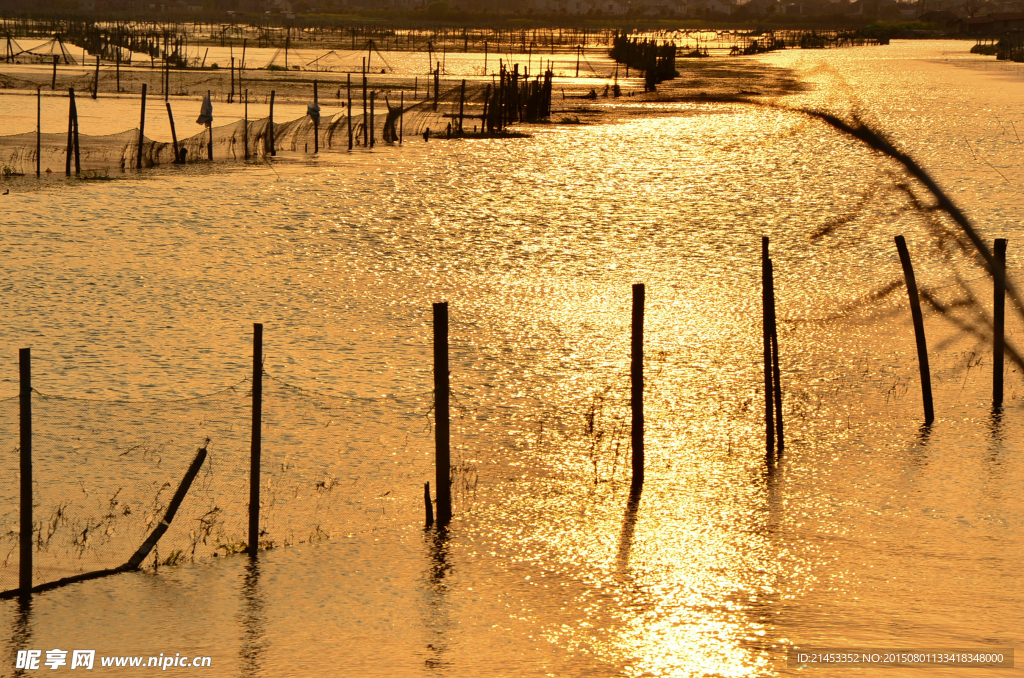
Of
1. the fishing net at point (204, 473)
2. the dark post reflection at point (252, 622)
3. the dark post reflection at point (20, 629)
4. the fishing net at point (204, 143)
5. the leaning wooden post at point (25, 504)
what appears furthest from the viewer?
the fishing net at point (204, 143)

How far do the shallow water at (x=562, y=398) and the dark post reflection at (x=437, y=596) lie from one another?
0.09ft

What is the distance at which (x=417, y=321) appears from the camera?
1438cm

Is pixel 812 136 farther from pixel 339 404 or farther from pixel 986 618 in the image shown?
pixel 986 618

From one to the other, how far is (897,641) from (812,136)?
32574 mm

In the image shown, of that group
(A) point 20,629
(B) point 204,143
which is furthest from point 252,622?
(B) point 204,143

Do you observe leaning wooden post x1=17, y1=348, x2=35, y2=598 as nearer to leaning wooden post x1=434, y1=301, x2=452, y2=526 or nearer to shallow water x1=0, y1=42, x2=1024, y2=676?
shallow water x1=0, y1=42, x2=1024, y2=676

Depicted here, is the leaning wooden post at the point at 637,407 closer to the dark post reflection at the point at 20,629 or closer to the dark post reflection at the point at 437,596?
the dark post reflection at the point at 437,596

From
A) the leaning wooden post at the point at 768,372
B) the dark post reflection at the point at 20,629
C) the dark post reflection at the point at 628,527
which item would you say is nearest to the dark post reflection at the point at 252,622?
the dark post reflection at the point at 20,629

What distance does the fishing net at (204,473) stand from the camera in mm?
8086

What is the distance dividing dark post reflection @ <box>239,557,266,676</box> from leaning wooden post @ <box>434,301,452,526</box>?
1519mm

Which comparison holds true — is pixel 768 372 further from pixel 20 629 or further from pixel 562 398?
pixel 20 629

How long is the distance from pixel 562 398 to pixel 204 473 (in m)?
3.93

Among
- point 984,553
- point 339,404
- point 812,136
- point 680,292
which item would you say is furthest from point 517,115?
point 984,553

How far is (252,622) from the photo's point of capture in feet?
23.2
